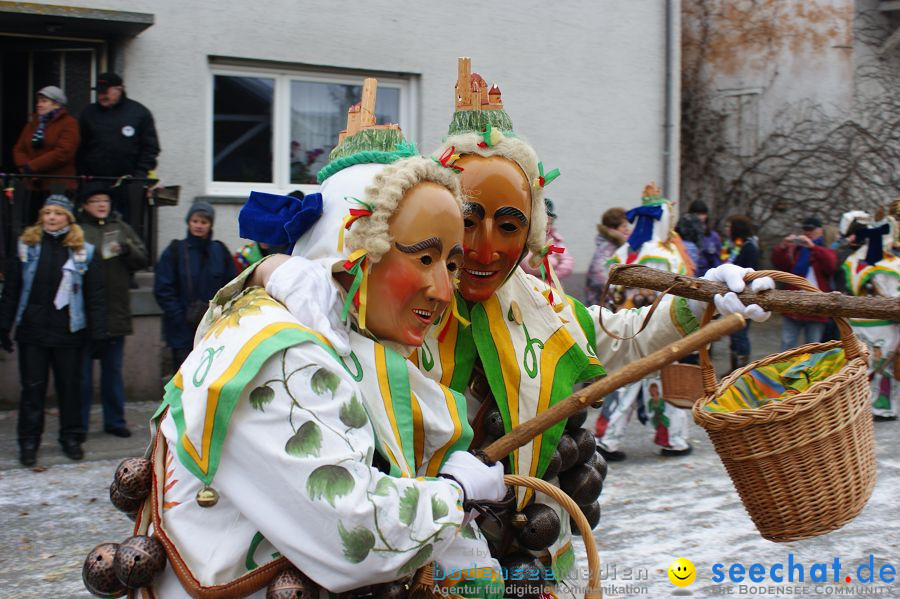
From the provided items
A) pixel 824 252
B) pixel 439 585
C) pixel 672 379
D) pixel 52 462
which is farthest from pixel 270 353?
pixel 824 252

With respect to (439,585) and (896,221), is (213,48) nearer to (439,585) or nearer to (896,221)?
(896,221)

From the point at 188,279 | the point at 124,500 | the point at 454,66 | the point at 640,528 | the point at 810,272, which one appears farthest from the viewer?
A: the point at 454,66

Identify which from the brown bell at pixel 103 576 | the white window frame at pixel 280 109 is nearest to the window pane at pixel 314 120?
the white window frame at pixel 280 109

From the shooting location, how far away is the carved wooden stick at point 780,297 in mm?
2453

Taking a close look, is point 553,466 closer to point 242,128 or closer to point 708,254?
point 708,254

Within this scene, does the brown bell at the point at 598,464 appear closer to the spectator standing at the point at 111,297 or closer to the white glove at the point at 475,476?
the white glove at the point at 475,476

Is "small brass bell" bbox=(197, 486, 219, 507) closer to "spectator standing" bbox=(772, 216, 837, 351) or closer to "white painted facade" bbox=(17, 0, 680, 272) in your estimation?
"white painted facade" bbox=(17, 0, 680, 272)

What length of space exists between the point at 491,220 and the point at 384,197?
1.90 ft

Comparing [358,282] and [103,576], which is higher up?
[358,282]

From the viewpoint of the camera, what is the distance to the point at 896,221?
8695 millimetres

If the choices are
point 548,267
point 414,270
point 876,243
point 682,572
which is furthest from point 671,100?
point 414,270

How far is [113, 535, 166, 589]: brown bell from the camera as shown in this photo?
206 cm

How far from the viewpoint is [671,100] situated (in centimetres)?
1122

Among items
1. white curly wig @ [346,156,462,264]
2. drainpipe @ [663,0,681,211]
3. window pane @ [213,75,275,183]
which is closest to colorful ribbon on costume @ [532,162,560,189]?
white curly wig @ [346,156,462,264]
